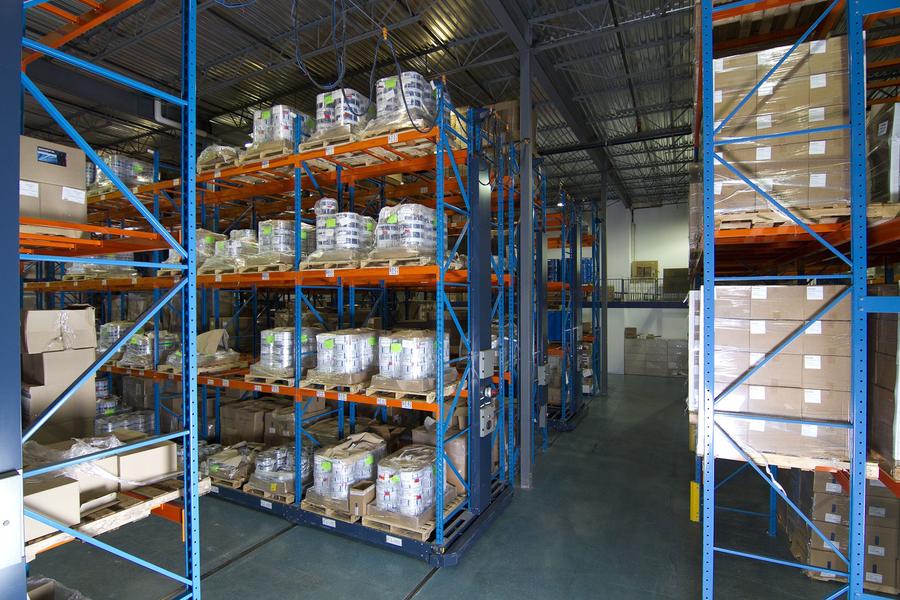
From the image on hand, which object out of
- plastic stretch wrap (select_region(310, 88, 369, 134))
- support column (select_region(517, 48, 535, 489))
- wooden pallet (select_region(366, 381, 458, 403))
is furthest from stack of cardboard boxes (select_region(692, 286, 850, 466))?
plastic stretch wrap (select_region(310, 88, 369, 134))

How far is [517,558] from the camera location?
4.77 metres

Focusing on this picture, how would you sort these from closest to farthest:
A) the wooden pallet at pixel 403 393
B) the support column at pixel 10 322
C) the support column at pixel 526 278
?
the support column at pixel 10 322 → the wooden pallet at pixel 403 393 → the support column at pixel 526 278

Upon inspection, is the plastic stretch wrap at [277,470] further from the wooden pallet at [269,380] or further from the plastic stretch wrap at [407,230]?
the plastic stretch wrap at [407,230]

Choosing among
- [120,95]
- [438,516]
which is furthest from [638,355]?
[120,95]

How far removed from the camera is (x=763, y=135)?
10.9 ft

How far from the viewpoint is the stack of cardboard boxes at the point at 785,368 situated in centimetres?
324

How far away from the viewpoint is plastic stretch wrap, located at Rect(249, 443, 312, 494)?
18.4 ft

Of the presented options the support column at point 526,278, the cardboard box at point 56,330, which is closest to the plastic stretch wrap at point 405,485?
the support column at point 526,278

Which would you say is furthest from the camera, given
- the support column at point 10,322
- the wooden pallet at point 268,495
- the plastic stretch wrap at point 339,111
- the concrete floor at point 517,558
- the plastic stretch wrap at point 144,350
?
the plastic stretch wrap at point 144,350

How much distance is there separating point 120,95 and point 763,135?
8.43 meters

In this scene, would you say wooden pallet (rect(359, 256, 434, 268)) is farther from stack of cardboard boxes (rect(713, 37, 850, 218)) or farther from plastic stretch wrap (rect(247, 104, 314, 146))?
stack of cardboard boxes (rect(713, 37, 850, 218))

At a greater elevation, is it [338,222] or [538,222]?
[538,222]

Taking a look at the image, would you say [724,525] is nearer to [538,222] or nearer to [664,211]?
[538,222]

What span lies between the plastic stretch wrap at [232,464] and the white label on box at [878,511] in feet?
22.8
